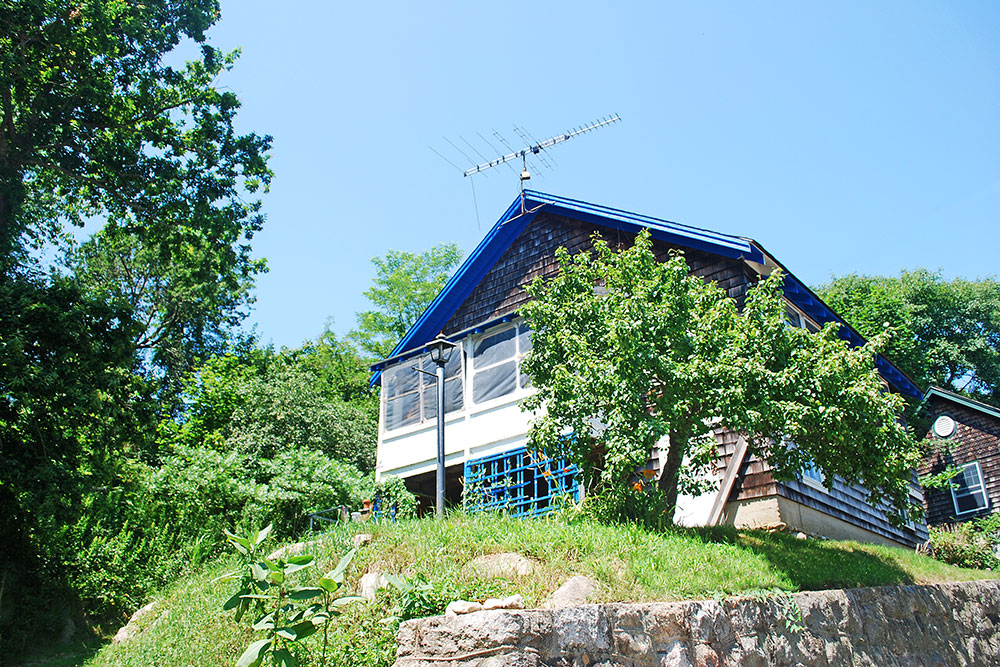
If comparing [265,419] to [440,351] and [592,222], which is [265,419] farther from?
[440,351]

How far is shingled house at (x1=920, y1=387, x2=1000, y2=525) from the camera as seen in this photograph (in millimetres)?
21609

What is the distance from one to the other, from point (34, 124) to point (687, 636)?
1515 cm

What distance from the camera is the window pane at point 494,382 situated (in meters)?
14.7

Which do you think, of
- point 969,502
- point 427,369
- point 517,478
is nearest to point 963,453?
point 969,502

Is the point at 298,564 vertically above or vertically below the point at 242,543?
below

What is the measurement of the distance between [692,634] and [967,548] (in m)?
11.8

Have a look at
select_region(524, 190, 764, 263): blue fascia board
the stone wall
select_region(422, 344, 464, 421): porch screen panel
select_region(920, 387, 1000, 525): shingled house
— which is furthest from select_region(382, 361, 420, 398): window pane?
select_region(920, 387, 1000, 525): shingled house

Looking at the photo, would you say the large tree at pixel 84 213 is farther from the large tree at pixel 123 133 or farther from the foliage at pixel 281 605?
the foliage at pixel 281 605

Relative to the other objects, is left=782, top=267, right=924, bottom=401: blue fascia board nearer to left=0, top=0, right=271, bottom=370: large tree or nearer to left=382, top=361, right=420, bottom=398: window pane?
left=382, top=361, right=420, bottom=398: window pane

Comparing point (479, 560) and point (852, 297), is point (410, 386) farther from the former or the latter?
point (852, 297)

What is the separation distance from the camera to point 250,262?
17328mm

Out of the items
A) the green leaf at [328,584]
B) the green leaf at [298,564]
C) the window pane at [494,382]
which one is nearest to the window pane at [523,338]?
the window pane at [494,382]

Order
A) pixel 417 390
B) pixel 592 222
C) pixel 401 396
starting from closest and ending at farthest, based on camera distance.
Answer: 1. pixel 592 222
2. pixel 417 390
3. pixel 401 396

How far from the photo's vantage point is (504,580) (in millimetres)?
6410
